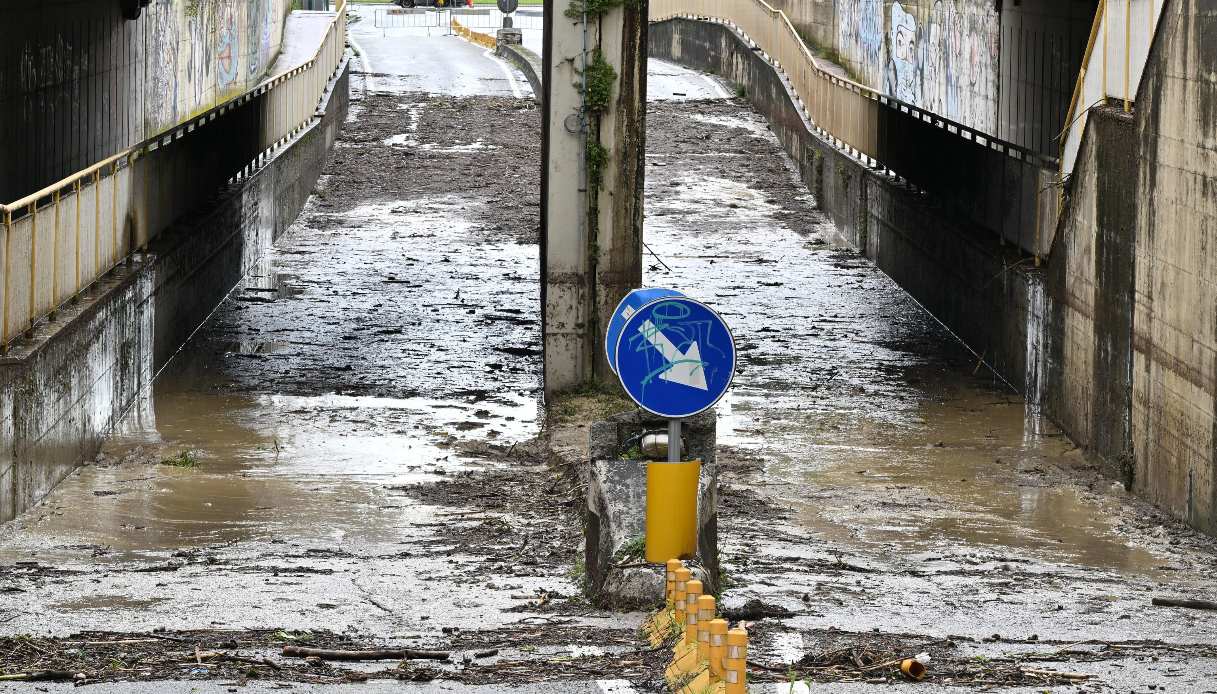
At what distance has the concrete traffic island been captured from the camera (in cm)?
1095

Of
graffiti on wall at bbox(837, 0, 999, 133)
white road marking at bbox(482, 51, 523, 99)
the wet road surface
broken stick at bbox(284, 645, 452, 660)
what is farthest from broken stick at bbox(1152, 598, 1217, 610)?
white road marking at bbox(482, 51, 523, 99)

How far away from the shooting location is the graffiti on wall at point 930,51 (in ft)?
115

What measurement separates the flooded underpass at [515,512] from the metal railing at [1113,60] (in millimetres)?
3251

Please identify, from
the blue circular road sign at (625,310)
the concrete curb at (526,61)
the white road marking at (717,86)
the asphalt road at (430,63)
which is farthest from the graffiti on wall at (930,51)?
the blue circular road sign at (625,310)

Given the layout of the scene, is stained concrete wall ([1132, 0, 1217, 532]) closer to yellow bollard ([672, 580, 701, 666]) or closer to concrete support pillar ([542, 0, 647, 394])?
concrete support pillar ([542, 0, 647, 394])

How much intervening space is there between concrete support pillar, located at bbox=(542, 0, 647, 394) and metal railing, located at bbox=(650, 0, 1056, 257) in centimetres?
506

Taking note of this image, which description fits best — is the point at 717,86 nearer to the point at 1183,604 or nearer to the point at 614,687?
the point at 1183,604

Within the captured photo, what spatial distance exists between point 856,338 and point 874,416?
206 inches

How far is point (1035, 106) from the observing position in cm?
3056

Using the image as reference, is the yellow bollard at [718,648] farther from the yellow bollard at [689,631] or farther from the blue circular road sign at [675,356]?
the blue circular road sign at [675,356]

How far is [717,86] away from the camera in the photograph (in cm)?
5228

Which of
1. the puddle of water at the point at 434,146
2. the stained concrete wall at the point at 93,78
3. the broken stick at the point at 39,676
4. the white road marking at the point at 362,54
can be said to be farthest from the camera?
the white road marking at the point at 362,54

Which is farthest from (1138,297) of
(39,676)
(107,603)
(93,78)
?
(93,78)

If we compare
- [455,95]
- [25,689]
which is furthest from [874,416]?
[455,95]
